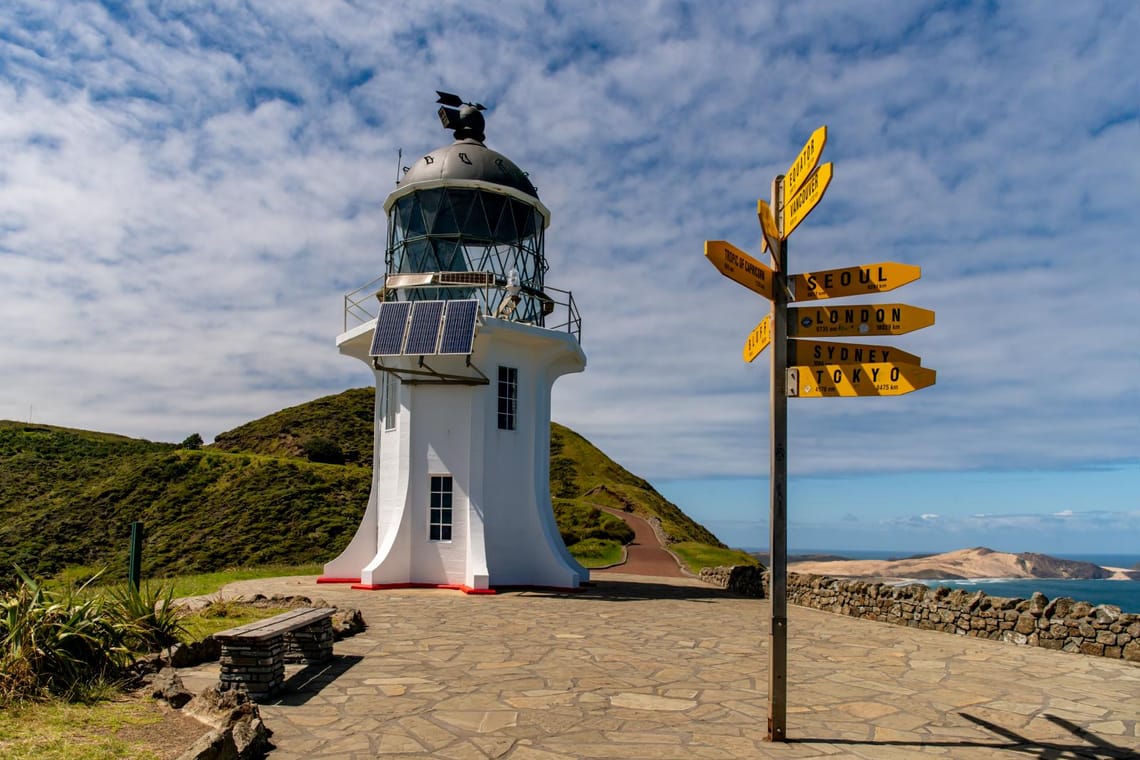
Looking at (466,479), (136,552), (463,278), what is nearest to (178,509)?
(466,479)

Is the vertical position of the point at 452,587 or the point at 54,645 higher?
the point at 54,645

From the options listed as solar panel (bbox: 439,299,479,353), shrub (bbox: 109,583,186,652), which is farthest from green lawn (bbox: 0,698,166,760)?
solar panel (bbox: 439,299,479,353)

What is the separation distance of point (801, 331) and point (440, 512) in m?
11.8

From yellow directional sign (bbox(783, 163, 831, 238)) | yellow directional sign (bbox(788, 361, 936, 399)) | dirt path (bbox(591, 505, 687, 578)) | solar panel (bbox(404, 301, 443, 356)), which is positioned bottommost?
dirt path (bbox(591, 505, 687, 578))

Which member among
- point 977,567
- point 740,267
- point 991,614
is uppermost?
point 740,267

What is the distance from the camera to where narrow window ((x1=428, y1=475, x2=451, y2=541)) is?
55.0ft

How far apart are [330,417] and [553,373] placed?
1264 inches

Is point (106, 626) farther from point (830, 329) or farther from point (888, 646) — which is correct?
point (888, 646)

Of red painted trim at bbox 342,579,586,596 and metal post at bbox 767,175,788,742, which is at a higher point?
metal post at bbox 767,175,788,742

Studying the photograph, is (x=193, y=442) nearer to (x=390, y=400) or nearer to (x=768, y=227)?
(x=390, y=400)

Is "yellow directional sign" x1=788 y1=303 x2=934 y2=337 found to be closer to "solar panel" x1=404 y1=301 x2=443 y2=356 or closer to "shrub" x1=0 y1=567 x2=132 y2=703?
"shrub" x1=0 y1=567 x2=132 y2=703

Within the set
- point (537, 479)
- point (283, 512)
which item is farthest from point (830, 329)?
point (283, 512)

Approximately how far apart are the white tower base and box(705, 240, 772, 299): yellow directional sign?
10.4m

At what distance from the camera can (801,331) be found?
6410mm
